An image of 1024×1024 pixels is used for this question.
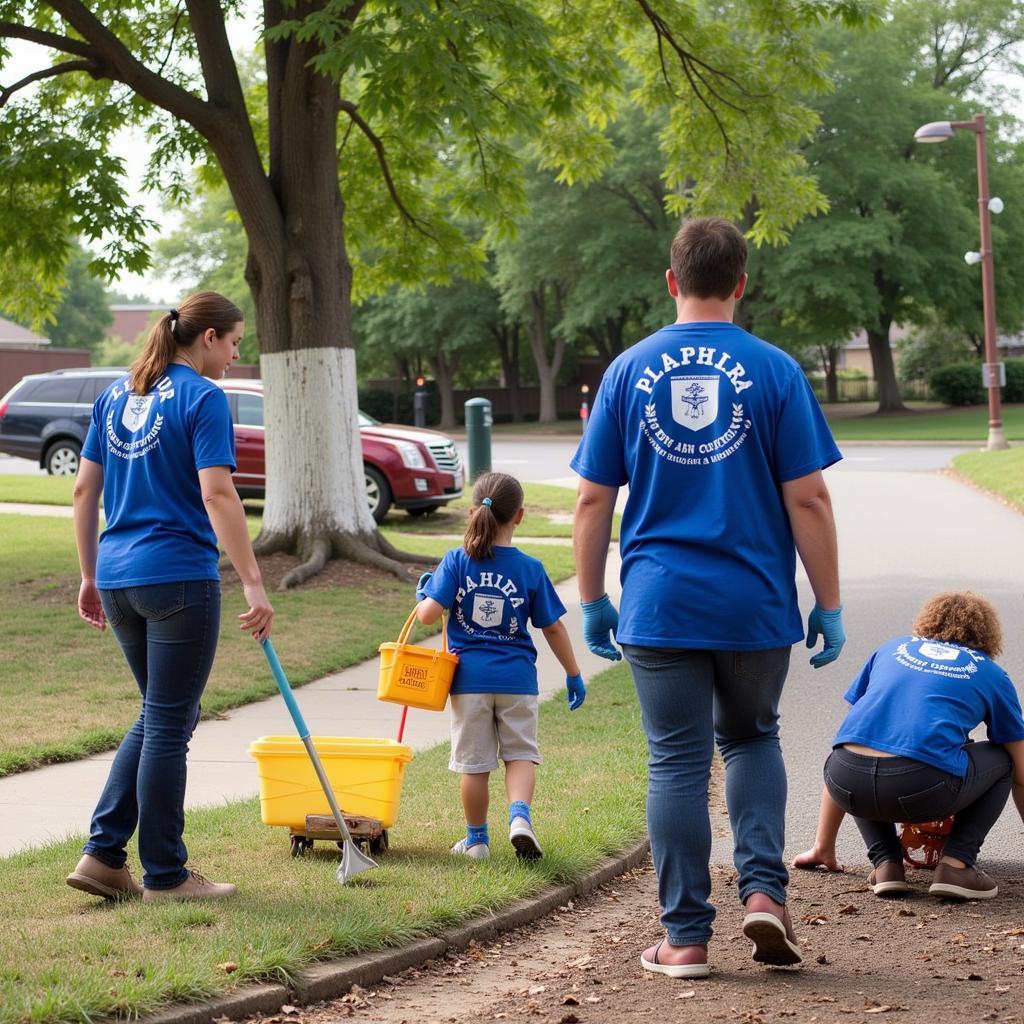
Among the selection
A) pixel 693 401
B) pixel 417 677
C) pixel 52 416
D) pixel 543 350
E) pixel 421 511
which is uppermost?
pixel 543 350

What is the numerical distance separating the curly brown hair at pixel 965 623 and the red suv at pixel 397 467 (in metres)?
13.2

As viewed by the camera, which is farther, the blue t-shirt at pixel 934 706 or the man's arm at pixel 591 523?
the blue t-shirt at pixel 934 706

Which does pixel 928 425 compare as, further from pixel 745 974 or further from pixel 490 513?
pixel 745 974

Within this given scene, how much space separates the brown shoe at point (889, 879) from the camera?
4938 millimetres

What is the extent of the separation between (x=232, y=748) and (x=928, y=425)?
131 ft

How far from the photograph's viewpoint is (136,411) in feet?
15.1

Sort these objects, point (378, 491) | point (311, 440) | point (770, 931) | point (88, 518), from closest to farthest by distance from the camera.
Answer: point (770, 931) < point (88, 518) < point (311, 440) < point (378, 491)

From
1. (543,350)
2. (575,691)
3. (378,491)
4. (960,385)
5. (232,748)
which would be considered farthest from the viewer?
(543,350)

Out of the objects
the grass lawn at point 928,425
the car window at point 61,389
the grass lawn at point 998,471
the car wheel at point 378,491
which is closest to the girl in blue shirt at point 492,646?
the car wheel at point 378,491

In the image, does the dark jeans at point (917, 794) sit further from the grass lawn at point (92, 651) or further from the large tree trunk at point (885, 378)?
the large tree trunk at point (885, 378)

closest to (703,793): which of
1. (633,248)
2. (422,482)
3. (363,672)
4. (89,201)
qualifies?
(363,672)

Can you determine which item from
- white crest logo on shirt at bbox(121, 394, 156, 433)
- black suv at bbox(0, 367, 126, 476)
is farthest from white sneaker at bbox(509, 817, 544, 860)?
black suv at bbox(0, 367, 126, 476)

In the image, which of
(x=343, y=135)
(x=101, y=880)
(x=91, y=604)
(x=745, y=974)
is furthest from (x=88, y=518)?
(x=343, y=135)

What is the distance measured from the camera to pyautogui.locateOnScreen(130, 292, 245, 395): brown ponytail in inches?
182
